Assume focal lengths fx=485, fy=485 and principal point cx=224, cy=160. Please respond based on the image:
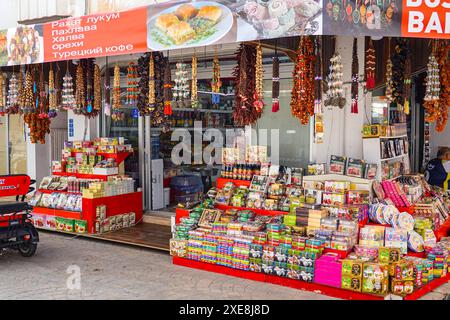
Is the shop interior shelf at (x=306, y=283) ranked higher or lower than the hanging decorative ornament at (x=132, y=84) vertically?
lower

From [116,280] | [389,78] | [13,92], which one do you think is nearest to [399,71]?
[389,78]

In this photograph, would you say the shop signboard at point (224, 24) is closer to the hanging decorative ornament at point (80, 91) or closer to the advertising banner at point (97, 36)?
the advertising banner at point (97, 36)

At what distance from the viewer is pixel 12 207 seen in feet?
23.8

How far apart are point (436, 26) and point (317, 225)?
2725 mm

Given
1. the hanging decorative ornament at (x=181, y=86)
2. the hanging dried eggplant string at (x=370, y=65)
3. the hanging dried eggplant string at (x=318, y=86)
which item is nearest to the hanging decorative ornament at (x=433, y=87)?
the hanging dried eggplant string at (x=370, y=65)

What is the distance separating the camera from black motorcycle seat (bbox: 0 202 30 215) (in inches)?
280

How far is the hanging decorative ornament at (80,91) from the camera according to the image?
8539 mm

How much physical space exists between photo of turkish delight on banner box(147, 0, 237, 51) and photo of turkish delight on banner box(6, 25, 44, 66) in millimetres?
2411

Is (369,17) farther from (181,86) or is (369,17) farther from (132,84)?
(132,84)

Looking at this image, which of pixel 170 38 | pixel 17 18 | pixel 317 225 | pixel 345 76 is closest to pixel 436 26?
pixel 345 76

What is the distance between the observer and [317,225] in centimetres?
625

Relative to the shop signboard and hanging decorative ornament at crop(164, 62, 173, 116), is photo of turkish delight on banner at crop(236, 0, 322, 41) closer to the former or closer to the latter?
the shop signboard

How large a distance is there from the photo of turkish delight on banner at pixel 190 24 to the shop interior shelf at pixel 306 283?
301 centimetres

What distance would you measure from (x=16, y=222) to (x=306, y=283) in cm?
441
